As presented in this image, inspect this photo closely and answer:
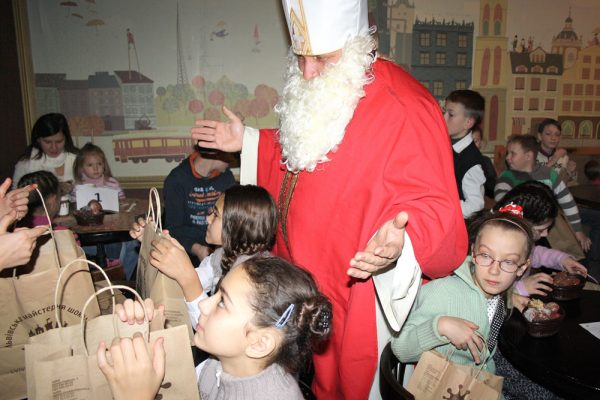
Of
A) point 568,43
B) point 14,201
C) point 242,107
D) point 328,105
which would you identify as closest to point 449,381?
point 328,105

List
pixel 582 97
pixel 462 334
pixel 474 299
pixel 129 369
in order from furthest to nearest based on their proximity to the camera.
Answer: pixel 582 97 → pixel 474 299 → pixel 462 334 → pixel 129 369

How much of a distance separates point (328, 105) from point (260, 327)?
43.6 inches

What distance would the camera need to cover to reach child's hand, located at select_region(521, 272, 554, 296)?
2.30 metres

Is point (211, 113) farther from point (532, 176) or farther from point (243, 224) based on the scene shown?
point (243, 224)

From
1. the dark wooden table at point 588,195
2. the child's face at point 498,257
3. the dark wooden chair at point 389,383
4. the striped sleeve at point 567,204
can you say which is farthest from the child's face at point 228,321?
the dark wooden table at point 588,195

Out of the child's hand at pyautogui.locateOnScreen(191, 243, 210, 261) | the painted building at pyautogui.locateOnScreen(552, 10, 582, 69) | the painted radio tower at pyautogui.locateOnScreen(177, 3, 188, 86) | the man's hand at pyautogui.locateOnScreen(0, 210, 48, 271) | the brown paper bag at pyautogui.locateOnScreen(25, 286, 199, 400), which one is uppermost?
the painted building at pyautogui.locateOnScreen(552, 10, 582, 69)

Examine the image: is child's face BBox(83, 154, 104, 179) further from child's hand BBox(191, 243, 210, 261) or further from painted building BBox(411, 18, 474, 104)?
painted building BBox(411, 18, 474, 104)

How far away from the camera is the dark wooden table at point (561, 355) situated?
161 cm

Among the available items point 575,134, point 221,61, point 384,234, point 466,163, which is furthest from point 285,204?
point 575,134

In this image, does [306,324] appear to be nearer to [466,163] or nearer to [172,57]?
[466,163]

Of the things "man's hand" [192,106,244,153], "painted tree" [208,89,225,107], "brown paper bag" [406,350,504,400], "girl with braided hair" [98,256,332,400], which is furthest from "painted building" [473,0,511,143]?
"girl with braided hair" [98,256,332,400]

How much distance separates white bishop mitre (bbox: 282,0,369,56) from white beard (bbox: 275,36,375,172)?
0.07 metres

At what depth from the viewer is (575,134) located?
21.8 ft

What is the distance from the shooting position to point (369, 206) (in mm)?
1889
